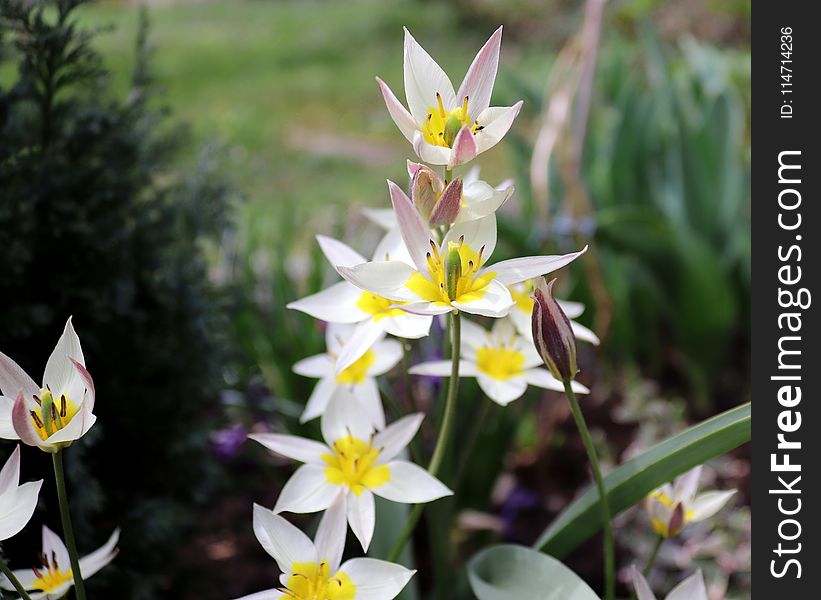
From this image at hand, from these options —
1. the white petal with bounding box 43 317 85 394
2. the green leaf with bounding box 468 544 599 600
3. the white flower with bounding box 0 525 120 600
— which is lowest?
the green leaf with bounding box 468 544 599 600

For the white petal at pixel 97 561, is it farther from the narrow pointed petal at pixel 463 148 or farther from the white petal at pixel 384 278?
the narrow pointed petal at pixel 463 148

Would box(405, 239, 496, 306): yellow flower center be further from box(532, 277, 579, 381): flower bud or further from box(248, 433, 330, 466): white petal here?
box(248, 433, 330, 466): white petal

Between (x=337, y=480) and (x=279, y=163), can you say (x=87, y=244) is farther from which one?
(x=279, y=163)

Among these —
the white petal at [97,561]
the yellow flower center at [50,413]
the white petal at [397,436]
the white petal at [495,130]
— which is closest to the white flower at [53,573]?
the white petal at [97,561]

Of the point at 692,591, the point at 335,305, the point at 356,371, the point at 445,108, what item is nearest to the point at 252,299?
the point at 356,371

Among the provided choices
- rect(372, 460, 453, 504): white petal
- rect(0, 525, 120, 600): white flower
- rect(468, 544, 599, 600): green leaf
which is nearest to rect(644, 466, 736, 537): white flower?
rect(468, 544, 599, 600): green leaf
